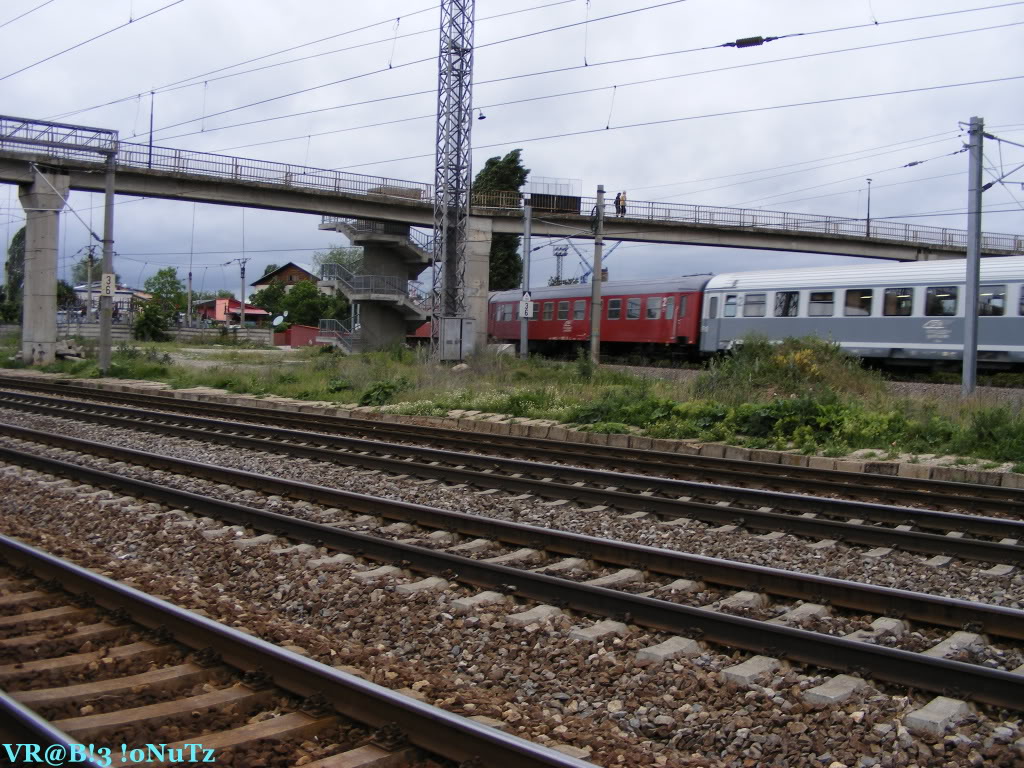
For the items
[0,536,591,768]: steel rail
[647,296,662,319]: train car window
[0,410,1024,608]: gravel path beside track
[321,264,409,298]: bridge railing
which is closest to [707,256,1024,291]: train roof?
[647,296,662,319]: train car window

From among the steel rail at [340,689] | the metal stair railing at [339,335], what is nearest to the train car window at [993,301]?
the steel rail at [340,689]

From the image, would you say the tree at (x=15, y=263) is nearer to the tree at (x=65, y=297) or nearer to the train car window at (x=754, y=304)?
the tree at (x=65, y=297)

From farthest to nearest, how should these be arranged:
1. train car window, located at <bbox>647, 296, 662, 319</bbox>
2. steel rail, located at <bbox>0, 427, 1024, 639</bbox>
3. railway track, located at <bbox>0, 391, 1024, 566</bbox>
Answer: train car window, located at <bbox>647, 296, 662, 319</bbox>, railway track, located at <bbox>0, 391, 1024, 566</bbox>, steel rail, located at <bbox>0, 427, 1024, 639</bbox>

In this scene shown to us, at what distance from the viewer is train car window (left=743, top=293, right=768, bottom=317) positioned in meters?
27.0

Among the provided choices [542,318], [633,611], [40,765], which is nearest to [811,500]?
[633,611]

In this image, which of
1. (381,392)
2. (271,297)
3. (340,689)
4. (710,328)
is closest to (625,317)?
(710,328)

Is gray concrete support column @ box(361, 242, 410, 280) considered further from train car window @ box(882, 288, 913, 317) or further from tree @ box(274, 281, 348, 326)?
tree @ box(274, 281, 348, 326)

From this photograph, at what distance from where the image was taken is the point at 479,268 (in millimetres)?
41500

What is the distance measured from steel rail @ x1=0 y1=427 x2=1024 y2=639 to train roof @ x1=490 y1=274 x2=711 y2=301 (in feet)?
73.0

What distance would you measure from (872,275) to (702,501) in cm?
1725

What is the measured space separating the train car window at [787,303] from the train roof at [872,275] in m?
0.21

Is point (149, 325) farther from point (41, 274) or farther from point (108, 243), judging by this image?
point (108, 243)

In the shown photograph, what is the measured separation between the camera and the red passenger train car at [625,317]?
29875 millimetres

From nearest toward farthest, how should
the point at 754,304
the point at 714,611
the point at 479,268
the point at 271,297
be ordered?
the point at 714,611 < the point at 754,304 < the point at 479,268 < the point at 271,297
